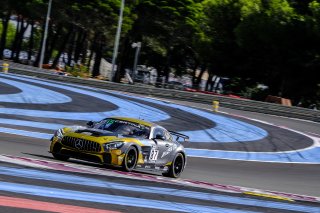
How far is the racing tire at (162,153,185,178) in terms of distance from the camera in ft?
47.6

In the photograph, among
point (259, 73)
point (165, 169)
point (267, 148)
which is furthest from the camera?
point (259, 73)

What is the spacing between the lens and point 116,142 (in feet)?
41.7

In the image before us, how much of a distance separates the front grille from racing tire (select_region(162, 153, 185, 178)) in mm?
2360

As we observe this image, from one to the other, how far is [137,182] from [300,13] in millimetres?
46072

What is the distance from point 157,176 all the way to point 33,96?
14974mm

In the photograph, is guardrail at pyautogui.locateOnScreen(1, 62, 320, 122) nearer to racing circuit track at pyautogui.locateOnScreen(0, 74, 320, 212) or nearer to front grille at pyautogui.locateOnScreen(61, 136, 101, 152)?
racing circuit track at pyautogui.locateOnScreen(0, 74, 320, 212)

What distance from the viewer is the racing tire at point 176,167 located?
14.5 meters

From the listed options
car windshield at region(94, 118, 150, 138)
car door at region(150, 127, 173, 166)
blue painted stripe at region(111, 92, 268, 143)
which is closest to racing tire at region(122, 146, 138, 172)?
car windshield at region(94, 118, 150, 138)

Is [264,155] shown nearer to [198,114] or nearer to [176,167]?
[176,167]

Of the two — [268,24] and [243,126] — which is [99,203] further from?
[268,24]

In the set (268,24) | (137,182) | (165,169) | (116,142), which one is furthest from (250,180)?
(268,24)

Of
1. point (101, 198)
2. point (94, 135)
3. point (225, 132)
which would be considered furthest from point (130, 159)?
point (225, 132)

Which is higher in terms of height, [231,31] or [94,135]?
[231,31]

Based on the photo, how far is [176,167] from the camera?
14.7 m
